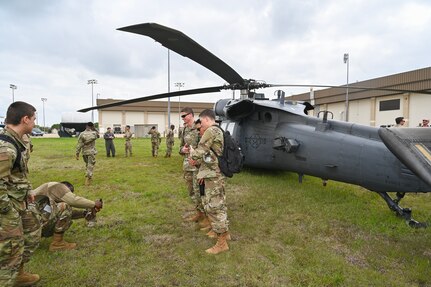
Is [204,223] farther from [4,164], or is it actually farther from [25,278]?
[4,164]

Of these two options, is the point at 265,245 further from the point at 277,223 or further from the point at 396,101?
the point at 396,101

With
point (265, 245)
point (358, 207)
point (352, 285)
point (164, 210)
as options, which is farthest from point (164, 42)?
point (358, 207)

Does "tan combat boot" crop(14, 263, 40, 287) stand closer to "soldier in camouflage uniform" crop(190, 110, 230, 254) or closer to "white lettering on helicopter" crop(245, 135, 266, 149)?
"soldier in camouflage uniform" crop(190, 110, 230, 254)

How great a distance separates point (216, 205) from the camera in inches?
160

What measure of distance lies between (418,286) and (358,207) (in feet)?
Answer: 8.99

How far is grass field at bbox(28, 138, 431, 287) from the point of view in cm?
338

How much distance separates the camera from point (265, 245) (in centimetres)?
423

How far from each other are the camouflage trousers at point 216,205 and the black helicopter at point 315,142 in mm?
2094

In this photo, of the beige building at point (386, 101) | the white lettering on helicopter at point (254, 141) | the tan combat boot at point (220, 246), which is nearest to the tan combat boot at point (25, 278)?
the tan combat boot at point (220, 246)

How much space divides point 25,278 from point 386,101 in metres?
35.9

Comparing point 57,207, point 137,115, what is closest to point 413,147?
point 57,207

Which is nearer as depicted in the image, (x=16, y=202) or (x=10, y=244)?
(x=10, y=244)

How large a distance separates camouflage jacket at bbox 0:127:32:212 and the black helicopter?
246 cm

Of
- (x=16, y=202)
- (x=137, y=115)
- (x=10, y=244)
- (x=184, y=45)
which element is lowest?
(x=10, y=244)
